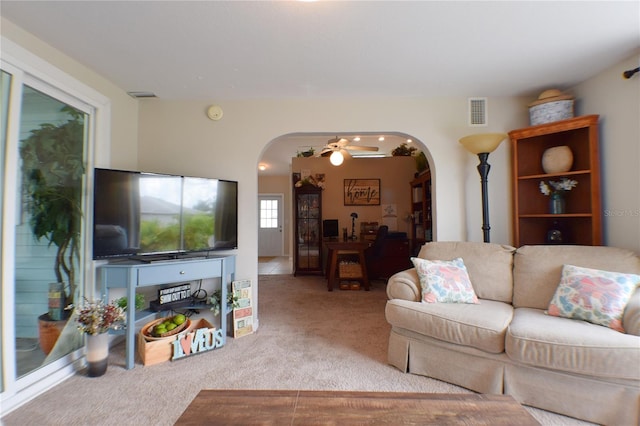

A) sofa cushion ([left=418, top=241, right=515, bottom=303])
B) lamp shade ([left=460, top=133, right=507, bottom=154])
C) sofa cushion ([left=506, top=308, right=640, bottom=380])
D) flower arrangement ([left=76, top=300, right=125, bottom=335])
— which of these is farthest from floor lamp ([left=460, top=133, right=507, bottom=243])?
flower arrangement ([left=76, top=300, right=125, bottom=335])

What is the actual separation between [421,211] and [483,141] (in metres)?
2.60

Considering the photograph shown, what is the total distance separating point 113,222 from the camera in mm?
2191

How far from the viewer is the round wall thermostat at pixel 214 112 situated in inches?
113

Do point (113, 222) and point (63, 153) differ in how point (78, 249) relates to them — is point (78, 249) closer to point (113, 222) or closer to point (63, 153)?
point (113, 222)

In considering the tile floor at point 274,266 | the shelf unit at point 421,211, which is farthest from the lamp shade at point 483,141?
the tile floor at point 274,266

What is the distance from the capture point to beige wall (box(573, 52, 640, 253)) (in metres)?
2.13

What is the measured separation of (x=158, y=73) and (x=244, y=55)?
0.83 m

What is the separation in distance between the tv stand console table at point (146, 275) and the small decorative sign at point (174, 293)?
148 mm

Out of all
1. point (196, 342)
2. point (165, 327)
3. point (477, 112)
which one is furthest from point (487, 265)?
point (165, 327)

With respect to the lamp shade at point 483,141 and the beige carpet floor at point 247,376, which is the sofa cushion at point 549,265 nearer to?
the beige carpet floor at point 247,376

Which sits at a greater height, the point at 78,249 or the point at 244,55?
the point at 244,55

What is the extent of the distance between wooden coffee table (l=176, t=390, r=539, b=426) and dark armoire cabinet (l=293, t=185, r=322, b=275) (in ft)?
14.8

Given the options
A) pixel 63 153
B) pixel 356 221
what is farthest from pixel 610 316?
pixel 356 221

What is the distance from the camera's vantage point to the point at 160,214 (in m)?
2.39
